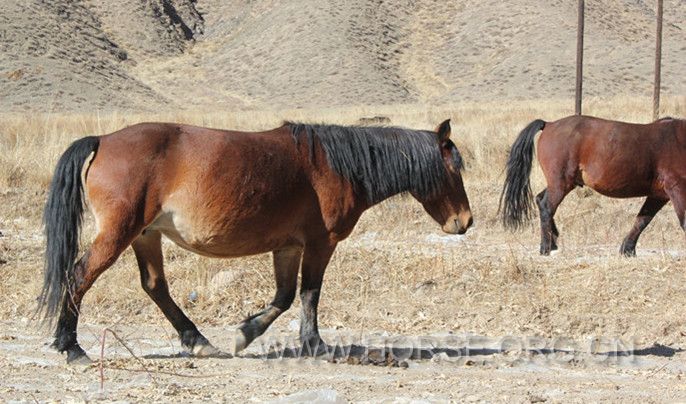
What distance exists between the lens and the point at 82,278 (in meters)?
6.65

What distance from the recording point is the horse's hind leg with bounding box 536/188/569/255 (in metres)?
12.3

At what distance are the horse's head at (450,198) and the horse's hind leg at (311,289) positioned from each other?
0.99 meters

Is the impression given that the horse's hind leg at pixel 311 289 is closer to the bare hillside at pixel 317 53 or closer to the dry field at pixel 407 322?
the dry field at pixel 407 322

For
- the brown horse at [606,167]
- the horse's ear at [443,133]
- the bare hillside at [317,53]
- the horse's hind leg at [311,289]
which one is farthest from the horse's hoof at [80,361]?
the bare hillside at [317,53]

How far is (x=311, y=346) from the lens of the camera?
739 cm

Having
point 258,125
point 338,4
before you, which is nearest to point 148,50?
point 338,4

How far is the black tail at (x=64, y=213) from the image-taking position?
6.75 metres

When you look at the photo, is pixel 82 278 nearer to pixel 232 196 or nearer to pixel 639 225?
pixel 232 196

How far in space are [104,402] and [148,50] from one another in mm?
64354

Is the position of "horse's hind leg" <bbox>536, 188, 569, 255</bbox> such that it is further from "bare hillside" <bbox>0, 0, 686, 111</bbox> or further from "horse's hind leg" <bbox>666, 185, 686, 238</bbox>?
"bare hillside" <bbox>0, 0, 686, 111</bbox>

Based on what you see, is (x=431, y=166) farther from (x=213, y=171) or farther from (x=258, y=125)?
(x=258, y=125)

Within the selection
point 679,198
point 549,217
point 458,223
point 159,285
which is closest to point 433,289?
point 458,223

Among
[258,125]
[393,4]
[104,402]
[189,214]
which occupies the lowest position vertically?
[104,402]

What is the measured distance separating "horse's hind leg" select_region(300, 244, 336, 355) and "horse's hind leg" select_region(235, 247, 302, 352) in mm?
124
